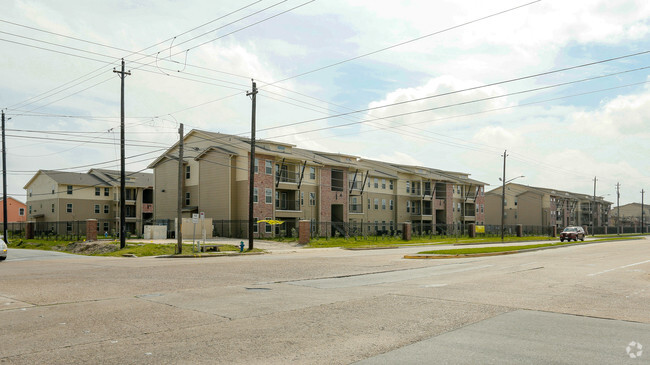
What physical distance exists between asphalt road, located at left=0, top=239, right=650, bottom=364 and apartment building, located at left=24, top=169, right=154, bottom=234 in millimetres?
54863

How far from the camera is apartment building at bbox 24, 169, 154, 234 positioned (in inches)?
2589

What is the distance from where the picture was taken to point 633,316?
9.32 meters

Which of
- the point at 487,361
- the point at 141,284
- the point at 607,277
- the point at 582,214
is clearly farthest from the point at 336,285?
the point at 582,214

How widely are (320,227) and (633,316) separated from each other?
46589 millimetres

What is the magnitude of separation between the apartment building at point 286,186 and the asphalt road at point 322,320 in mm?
33802

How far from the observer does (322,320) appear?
28.5 feet

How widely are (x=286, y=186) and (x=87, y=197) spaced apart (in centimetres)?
3147

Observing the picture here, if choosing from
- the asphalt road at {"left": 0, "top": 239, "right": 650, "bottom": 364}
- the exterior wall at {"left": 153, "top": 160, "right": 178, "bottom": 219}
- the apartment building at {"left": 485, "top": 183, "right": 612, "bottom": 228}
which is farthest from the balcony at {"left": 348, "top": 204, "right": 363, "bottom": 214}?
the asphalt road at {"left": 0, "top": 239, "right": 650, "bottom": 364}

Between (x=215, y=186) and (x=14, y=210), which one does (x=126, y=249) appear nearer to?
(x=215, y=186)

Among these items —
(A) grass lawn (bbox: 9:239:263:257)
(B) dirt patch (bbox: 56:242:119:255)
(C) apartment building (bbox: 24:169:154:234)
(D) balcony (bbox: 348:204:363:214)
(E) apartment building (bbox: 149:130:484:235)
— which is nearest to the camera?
(A) grass lawn (bbox: 9:239:263:257)

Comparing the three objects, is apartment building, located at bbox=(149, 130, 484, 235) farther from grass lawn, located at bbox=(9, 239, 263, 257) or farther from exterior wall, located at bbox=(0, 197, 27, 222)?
exterior wall, located at bbox=(0, 197, 27, 222)

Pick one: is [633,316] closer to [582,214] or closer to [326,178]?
[326,178]

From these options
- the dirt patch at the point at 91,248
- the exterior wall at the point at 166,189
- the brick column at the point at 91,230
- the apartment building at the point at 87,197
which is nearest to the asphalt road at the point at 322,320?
the dirt patch at the point at 91,248

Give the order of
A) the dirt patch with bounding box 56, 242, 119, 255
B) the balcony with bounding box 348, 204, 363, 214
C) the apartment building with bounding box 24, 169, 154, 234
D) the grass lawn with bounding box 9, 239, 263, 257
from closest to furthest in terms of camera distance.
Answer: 1. the grass lawn with bounding box 9, 239, 263, 257
2. the dirt patch with bounding box 56, 242, 119, 255
3. the balcony with bounding box 348, 204, 363, 214
4. the apartment building with bounding box 24, 169, 154, 234
